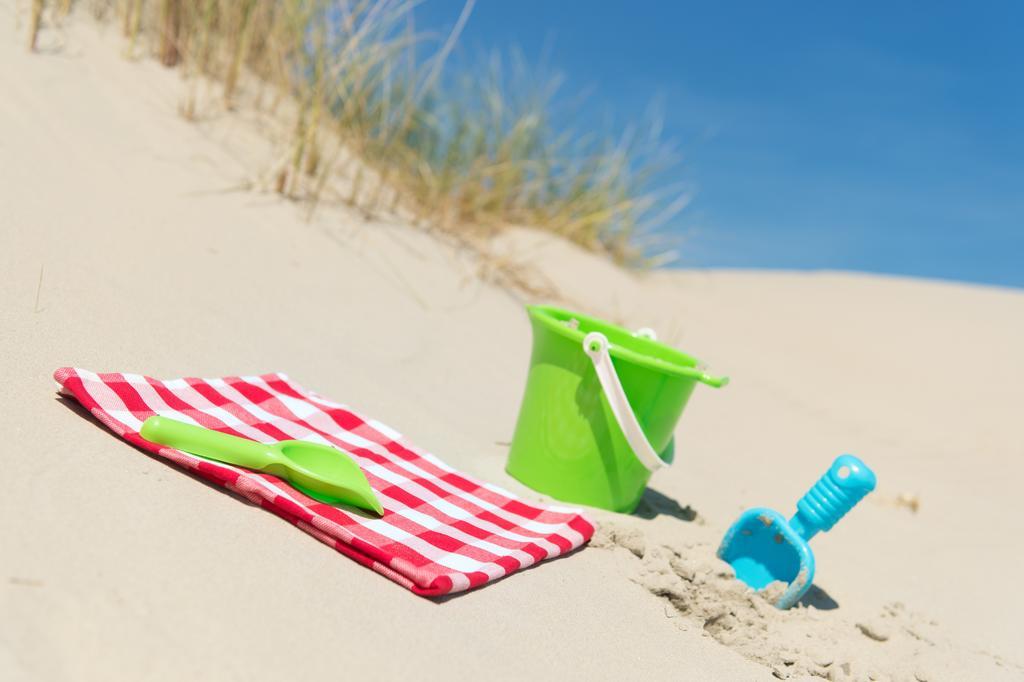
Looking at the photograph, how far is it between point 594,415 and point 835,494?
59 cm

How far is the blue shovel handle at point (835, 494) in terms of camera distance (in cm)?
190

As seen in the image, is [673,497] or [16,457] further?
[673,497]

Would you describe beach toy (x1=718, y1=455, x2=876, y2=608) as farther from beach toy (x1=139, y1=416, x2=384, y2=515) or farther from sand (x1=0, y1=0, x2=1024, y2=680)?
beach toy (x1=139, y1=416, x2=384, y2=515)

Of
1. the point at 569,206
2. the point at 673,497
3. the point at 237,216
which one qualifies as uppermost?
the point at 569,206

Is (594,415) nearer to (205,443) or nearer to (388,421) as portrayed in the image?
(388,421)

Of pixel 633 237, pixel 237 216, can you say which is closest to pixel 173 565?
pixel 237 216

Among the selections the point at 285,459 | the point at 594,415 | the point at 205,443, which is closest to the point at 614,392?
the point at 594,415

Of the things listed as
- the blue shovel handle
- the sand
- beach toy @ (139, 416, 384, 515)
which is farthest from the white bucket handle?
beach toy @ (139, 416, 384, 515)

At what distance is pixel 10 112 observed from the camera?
299 centimetres

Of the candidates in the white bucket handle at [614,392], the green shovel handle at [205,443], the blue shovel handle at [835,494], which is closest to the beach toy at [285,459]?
the green shovel handle at [205,443]

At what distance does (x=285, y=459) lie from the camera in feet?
5.30

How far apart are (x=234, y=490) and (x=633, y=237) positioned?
4.58 metres

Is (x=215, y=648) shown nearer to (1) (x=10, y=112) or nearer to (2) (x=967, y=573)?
(2) (x=967, y=573)

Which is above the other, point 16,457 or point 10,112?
point 10,112
